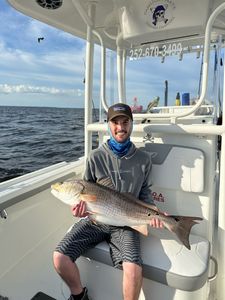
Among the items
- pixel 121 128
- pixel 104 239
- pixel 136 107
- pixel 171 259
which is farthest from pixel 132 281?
pixel 136 107

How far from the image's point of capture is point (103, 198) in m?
2.25

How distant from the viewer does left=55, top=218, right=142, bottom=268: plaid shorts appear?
2219 millimetres

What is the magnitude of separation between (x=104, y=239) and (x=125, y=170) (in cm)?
62

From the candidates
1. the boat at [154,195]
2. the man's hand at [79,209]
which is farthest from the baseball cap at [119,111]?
the man's hand at [79,209]

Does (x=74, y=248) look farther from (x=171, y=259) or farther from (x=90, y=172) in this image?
(x=171, y=259)

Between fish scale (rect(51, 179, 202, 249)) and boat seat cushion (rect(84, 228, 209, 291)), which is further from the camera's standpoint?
fish scale (rect(51, 179, 202, 249))

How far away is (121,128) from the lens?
99.0 inches

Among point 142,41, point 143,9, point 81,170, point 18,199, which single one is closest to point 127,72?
point 142,41

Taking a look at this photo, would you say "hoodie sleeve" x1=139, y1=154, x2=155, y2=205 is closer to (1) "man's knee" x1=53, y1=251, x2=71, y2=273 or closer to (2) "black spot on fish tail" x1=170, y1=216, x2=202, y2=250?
(2) "black spot on fish tail" x1=170, y1=216, x2=202, y2=250

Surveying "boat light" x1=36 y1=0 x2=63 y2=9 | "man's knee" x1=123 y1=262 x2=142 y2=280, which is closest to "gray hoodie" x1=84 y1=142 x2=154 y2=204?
"man's knee" x1=123 y1=262 x2=142 y2=280

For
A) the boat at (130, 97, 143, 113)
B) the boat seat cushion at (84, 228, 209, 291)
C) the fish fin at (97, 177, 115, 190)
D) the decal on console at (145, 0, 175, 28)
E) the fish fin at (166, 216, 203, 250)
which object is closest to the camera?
the boat seat cushion at (84, 228, 209, 291)

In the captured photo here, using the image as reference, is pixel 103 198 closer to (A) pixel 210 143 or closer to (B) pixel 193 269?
(B) pixel 193 269

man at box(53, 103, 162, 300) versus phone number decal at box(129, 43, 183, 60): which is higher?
phone number decal at box(129, 43, 183, 60)

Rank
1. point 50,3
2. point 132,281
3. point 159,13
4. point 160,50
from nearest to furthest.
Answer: point 132,281 → point 159,13 → point 50,3 → point 160,50
